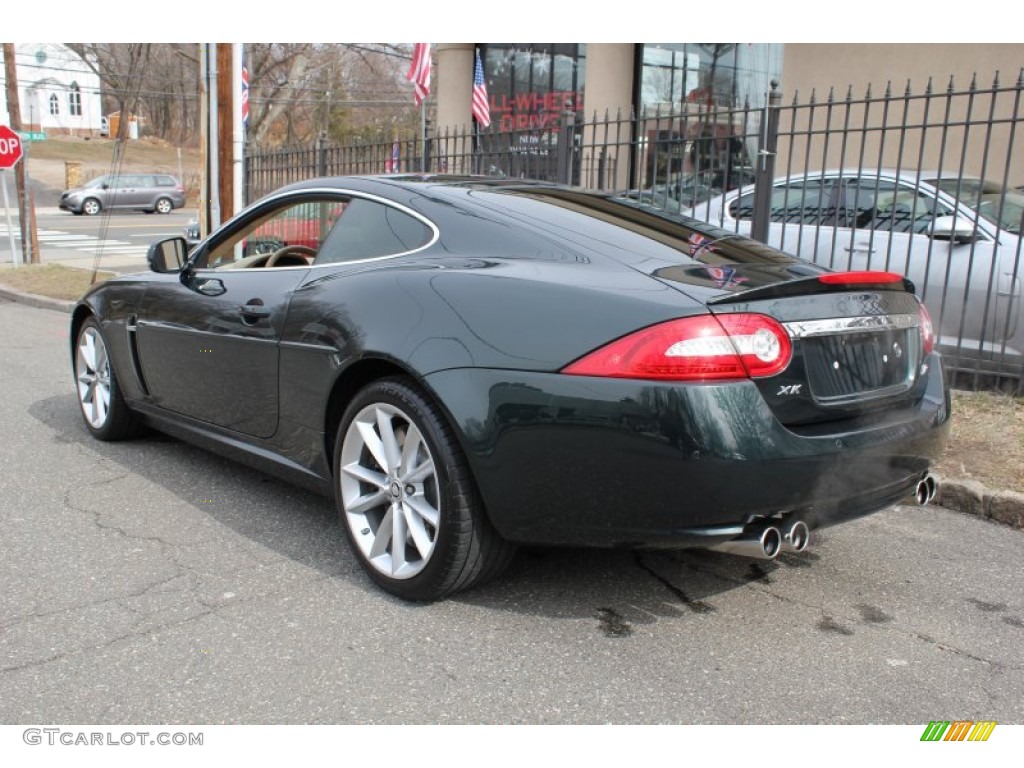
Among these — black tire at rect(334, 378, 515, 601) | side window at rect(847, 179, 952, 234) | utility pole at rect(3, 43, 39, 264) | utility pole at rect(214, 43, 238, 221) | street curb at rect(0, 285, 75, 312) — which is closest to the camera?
black tire at rect(334, 378, 515, 601)

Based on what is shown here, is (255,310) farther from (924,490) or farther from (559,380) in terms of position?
(924,490)

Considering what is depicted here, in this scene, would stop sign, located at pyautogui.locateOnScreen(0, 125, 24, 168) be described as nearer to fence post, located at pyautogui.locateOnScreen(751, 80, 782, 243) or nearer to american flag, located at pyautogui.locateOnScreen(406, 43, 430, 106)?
american flag, located at pyautogui.locateOnScreen(406, 43, 430, 106)

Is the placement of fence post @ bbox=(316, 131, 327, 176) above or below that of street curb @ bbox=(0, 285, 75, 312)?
above

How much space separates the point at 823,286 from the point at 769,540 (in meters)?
0.85

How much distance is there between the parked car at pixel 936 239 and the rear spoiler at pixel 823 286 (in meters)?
2.98

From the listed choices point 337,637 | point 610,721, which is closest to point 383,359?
point 337,637

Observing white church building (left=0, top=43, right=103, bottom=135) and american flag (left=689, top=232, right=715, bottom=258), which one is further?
white church building (left=0, top=43, right=103, bottom=135)

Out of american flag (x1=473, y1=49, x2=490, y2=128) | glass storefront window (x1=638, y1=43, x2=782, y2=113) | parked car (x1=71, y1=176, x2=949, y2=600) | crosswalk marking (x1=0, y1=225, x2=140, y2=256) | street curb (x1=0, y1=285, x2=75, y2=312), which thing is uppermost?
glass storefront window (x1=638, y1=43, x2=782, y2=113)

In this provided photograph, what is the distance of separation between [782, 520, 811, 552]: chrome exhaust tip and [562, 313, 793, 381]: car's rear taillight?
477 millimetres

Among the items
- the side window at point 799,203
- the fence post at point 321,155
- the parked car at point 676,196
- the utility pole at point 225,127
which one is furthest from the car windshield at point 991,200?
the utility pole at point 225,127

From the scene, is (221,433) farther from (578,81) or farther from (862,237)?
(578,81)

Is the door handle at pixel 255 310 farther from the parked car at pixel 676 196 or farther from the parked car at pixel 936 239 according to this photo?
the parked car at pixel 676 196

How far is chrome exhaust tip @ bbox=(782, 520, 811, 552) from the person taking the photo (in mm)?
2885

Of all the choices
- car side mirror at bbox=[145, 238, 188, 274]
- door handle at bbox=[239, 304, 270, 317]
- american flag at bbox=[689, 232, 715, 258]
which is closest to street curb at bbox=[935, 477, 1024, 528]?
american flag at bbox=[689, 232, 715, 258]
